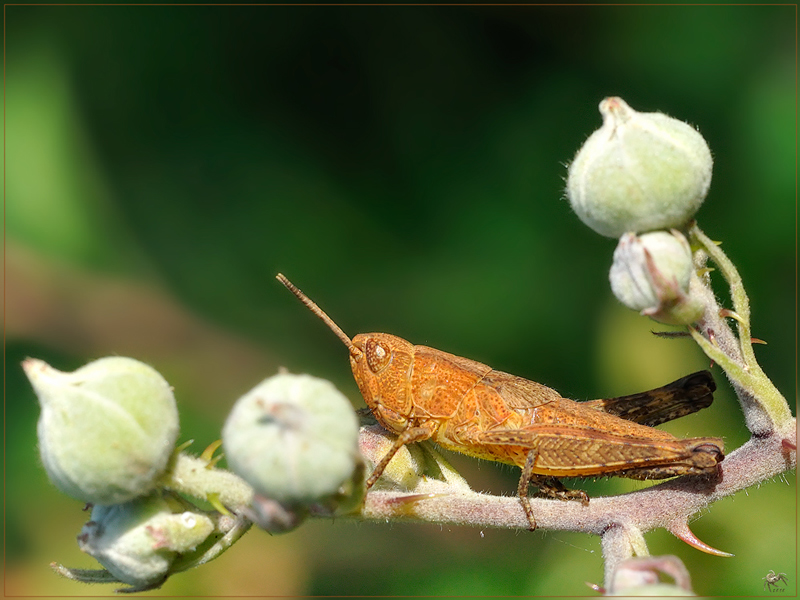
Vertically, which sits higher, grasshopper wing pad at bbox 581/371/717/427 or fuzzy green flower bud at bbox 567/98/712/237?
fuzzy green flower bud at bbox 567/98/712/237

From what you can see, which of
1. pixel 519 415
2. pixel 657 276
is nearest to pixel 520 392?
pixel 519 415

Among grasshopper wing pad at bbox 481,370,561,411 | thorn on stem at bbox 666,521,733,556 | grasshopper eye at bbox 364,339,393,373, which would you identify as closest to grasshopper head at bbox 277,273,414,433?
grasshopper eye at bbox 364,339,393,373

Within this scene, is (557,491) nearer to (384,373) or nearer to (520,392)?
(520,392)

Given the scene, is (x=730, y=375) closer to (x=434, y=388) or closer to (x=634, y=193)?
(x=634, y=193)

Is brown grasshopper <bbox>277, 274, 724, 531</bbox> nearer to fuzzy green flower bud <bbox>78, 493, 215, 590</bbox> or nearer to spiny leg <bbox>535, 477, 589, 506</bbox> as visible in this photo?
spiny leg <bbox>535, 477, 589, 506</bbox>

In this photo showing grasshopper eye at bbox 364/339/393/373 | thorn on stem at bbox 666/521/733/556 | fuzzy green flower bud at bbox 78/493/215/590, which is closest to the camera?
fuzzy green flower bud at bbox 78/493/215/590

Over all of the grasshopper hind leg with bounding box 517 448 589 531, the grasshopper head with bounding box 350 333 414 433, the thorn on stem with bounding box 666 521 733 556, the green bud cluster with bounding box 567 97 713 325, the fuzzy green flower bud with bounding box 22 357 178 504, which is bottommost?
the fuzzy green flower bud with bounding box 22 357 178 504
